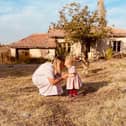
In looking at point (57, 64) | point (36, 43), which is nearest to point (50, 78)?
point (57, 64)

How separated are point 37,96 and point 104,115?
241cm

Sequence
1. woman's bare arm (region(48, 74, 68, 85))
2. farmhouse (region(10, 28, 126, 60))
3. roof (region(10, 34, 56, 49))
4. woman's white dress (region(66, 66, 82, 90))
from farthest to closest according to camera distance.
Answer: roof (region(10, 34, 56, 49)) → farmhouse (region(10, 28, 126, 60)) → woman's white dress (region(66, 66, 82, 90)) → woman's bare arm (region(48, 74, 68, 85))

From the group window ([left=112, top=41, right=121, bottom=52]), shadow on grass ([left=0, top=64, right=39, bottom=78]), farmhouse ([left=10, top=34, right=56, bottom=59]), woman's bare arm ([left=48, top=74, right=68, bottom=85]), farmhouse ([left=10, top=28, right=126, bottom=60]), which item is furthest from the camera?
farmhouse ([left=10, top=34, right=56, bottom=59])

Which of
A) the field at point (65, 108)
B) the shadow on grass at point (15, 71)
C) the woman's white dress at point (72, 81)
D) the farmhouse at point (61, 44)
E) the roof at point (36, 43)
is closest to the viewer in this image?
the field at point (65, 108)

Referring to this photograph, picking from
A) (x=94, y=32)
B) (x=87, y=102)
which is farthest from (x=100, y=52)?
(x=87, y=102)

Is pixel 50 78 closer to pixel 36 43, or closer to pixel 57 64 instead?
pixel 57 64

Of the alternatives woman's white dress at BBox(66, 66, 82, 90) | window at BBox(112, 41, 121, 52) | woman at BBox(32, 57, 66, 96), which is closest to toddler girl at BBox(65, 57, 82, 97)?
woman's white dress at BBox(66, 66, 82, 90)

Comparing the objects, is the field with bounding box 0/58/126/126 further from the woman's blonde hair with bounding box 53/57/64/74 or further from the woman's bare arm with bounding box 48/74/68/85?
the woman's blonde hair with bounding box 53/57/64/74

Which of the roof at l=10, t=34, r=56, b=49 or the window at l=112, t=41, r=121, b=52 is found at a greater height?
the roof at l=10, t=34, r=56, b=49

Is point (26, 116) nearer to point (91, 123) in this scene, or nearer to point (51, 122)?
point (51, 122)

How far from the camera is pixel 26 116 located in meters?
6.00

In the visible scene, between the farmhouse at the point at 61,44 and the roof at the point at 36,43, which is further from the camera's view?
the roof at the point at 36,43

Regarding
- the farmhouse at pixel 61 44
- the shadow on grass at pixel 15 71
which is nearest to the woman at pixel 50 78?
the shadow on grass at pixel 15 71

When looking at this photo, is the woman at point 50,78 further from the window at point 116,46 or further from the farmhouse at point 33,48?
the window at point 116,46
